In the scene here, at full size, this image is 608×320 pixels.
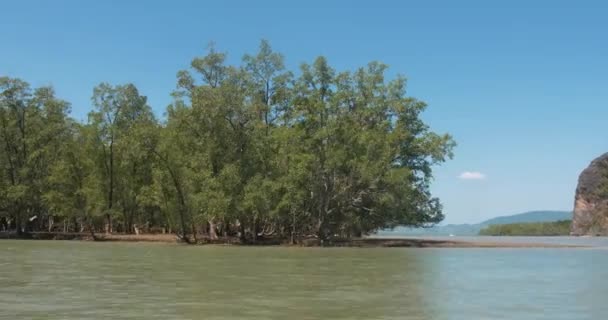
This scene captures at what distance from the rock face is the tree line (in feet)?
347

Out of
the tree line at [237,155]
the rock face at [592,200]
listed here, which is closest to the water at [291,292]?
the tree line at [237,155]

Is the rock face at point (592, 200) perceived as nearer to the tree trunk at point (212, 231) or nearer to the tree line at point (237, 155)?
the tree line at point (237, 155)

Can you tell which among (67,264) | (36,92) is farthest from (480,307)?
(36,92)

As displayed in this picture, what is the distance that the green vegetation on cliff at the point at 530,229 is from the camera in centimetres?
16000

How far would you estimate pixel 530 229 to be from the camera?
162m

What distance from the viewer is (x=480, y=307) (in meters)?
14.5

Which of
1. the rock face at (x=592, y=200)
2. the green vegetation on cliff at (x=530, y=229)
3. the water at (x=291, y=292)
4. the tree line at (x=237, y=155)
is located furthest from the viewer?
the green vegetation on cliff at (x=530, y=229)

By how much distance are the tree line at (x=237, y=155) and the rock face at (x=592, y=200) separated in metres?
106

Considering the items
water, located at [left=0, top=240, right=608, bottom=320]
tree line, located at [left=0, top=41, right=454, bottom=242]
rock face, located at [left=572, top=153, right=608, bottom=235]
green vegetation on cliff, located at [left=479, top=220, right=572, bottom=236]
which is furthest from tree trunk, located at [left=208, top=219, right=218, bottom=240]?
rock face, located at [left=572, top=153, right=608, bottom=235]

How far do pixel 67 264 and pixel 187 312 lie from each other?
625 inches

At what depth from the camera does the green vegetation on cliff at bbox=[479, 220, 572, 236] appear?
16000cm

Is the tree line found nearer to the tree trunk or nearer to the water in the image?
the tree trunk

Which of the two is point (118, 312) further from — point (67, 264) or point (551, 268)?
point (551, 268)

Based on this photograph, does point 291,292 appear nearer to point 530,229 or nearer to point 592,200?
point 530,229
